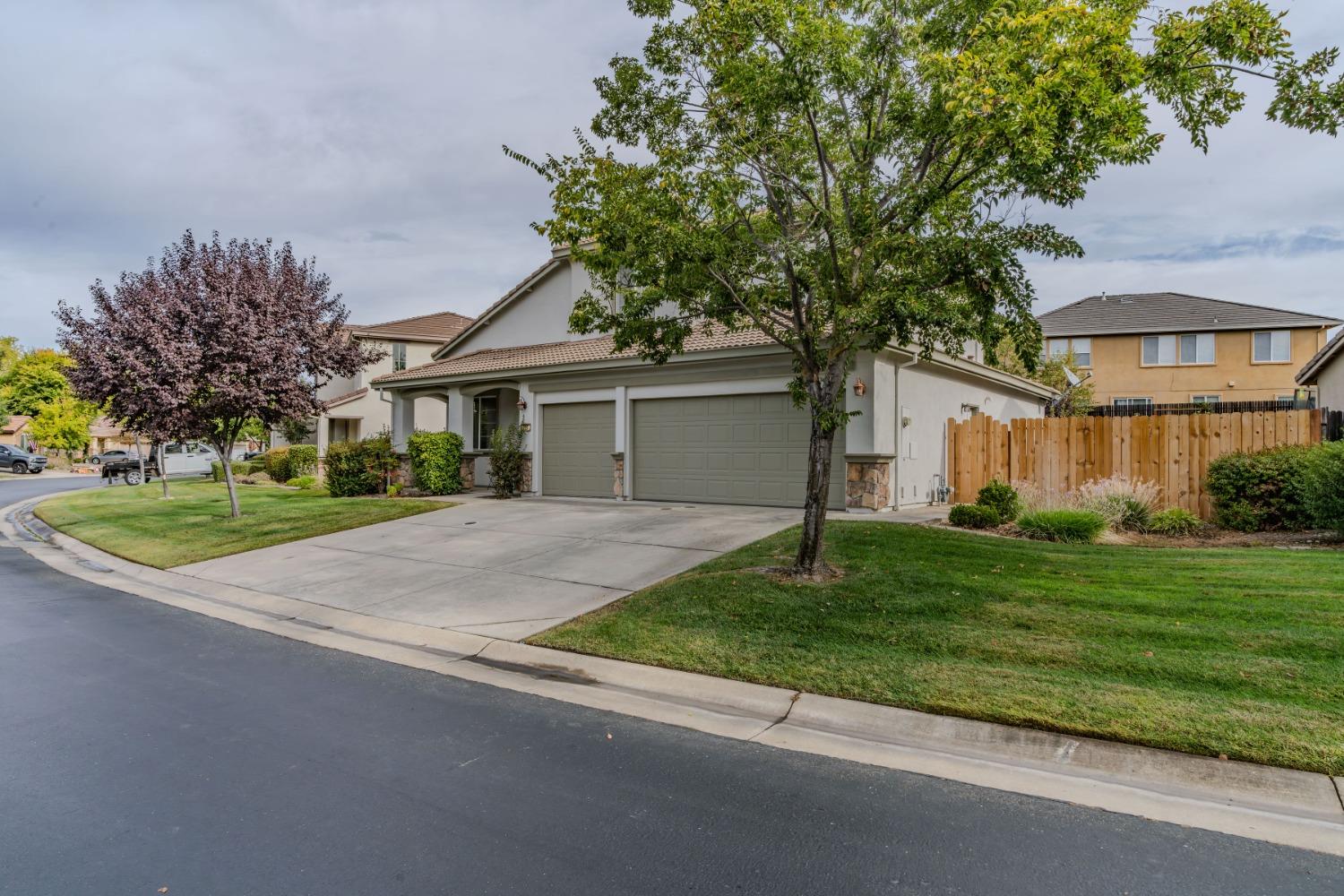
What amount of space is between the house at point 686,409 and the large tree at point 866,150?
14.9ft

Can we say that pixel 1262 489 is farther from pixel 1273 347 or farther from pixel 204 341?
pixel 1273 347

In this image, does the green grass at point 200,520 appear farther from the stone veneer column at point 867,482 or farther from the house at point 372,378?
the house at point 372,378

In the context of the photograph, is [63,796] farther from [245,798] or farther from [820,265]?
[820,265]

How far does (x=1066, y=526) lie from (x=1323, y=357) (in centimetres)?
1658

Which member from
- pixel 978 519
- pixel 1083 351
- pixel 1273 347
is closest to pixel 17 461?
pixel 978 519

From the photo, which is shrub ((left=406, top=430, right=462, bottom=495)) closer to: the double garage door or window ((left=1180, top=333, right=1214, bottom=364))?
the double garage door

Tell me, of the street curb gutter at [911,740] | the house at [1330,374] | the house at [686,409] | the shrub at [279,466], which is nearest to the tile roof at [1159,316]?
the house at [1330,374]

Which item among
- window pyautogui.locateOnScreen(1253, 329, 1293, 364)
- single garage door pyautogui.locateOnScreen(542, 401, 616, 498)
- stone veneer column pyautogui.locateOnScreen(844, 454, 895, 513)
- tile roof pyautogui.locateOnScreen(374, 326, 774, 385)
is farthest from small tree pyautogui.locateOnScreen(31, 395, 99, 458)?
window pyautogui.locateOnScreen(1253, 329, 1293, 364)

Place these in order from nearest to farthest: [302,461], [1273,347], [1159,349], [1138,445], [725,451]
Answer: [1138,445] → [725,451] → [302,461] → [1273,347] → [1159,349]

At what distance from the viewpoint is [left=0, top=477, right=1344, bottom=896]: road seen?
3.01 metres

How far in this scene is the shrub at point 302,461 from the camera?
28734mm

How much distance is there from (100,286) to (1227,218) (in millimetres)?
27141

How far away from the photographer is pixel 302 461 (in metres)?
28.7

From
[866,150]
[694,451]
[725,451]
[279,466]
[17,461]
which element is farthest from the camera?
[17,461]
